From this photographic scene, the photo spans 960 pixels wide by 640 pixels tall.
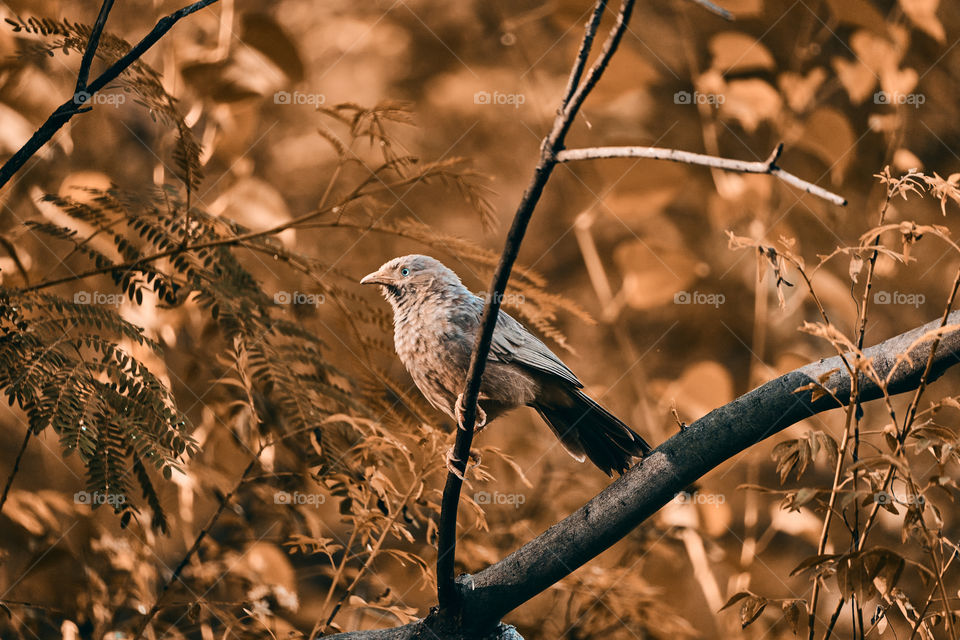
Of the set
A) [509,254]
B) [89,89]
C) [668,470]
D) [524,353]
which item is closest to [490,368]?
[524,353]

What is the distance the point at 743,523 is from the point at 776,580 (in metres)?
0.25

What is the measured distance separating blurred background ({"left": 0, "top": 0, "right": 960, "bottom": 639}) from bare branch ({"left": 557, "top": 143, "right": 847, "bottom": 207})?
2.10 meters

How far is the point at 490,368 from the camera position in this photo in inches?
64.5

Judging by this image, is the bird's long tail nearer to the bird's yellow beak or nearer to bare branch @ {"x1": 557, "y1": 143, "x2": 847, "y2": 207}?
the bird's yellow beak

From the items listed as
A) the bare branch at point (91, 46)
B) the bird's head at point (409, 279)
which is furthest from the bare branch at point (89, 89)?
the bird's head at point (409, 279)

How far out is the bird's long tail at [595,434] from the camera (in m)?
1.59

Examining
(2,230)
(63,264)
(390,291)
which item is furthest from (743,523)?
(2,230)

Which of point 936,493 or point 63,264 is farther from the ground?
point 936,493

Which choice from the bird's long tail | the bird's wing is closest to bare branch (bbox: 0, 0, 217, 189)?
the bird's wing

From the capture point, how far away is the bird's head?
175 centimetres

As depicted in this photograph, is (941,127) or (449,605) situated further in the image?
(941,127)

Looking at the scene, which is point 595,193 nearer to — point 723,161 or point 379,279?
point 379,279

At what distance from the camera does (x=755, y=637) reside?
3004 millimetres

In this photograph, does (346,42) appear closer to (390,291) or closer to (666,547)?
(390,291)
